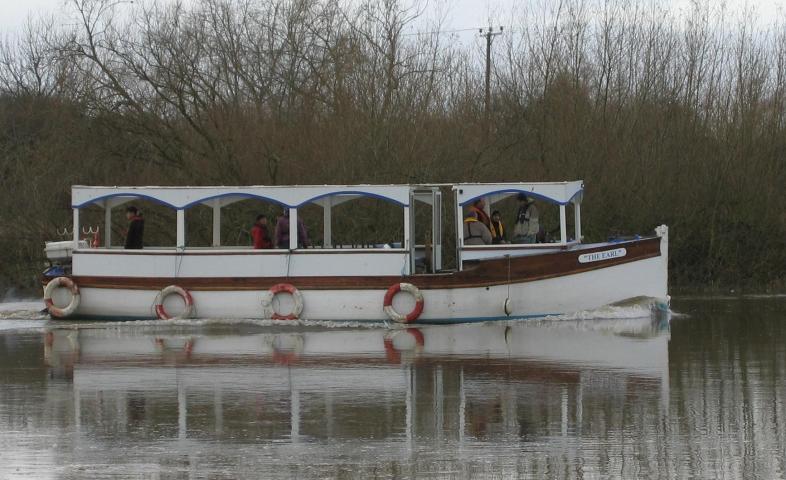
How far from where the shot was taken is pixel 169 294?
21469mm

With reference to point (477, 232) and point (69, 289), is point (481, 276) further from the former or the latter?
point (69, 289)

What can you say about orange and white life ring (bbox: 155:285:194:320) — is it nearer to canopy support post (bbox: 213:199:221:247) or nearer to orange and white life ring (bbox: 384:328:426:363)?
canopy support post (bbox: 213:199:221:247)

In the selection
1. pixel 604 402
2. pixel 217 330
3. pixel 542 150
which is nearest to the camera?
pixel 604 402

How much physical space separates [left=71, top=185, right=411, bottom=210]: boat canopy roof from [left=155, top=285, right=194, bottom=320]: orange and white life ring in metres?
1.42

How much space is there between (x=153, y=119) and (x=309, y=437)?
78.6ft

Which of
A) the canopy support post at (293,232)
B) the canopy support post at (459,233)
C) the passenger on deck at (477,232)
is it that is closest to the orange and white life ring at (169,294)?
the canopy support post at (293,232)

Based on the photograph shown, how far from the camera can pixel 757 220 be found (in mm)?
30875

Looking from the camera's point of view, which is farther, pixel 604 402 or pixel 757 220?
pixel 757 220

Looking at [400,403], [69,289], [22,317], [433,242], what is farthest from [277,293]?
[400,403]

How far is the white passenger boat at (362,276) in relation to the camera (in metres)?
20.7

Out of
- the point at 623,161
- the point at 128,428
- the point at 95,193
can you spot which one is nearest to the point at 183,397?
the point at 128,428

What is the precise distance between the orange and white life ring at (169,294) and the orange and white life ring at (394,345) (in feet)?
12.5

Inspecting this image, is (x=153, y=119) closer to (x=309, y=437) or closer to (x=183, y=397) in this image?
(x=183, y=397)

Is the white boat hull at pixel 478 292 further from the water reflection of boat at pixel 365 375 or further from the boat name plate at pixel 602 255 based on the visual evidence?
the water reflection of boat at pixel 365 375
